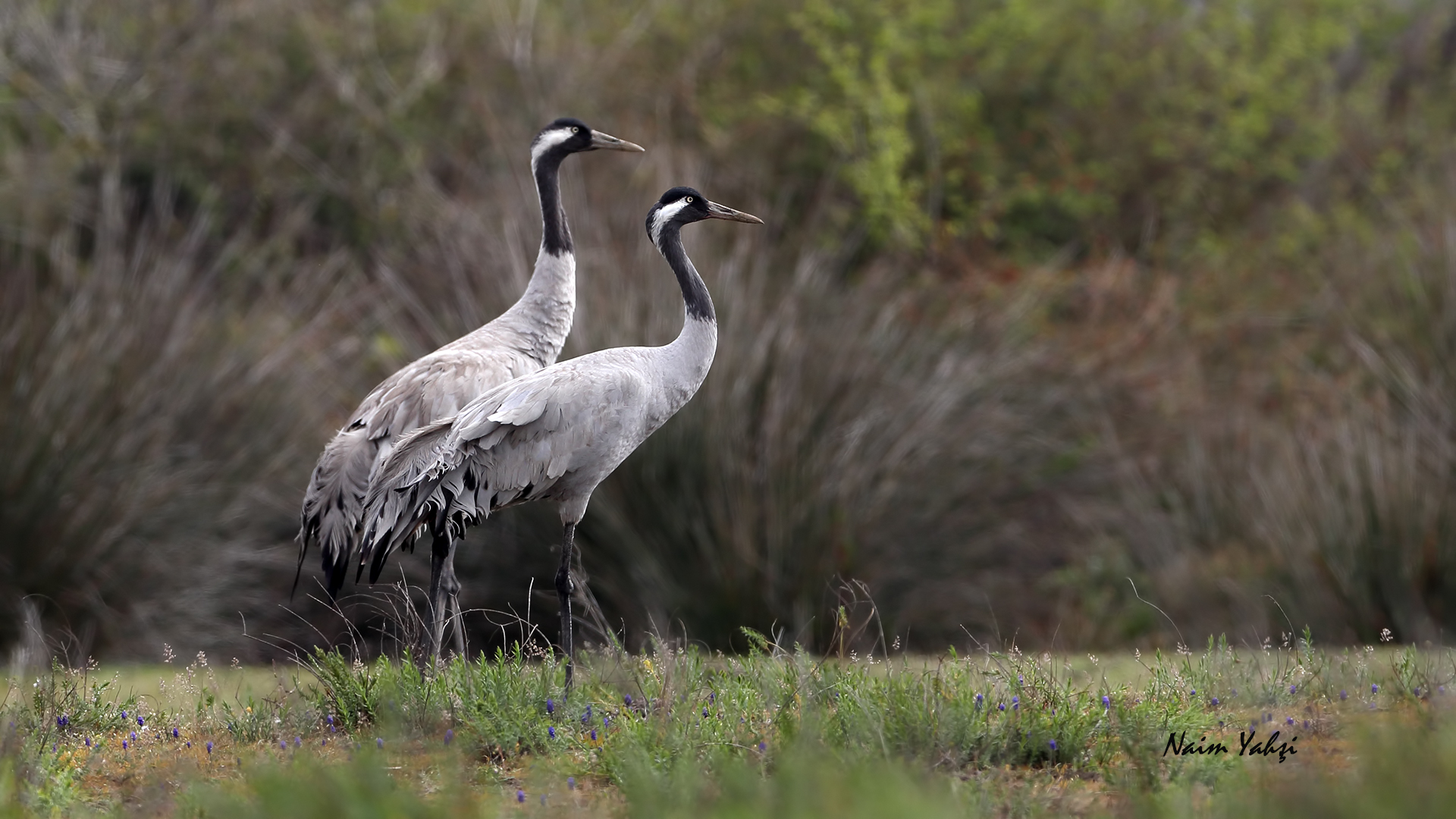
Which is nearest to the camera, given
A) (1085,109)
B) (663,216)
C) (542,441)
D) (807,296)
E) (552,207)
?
(542,441)

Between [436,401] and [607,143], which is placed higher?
[607,143]

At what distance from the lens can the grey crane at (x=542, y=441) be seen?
582 cm

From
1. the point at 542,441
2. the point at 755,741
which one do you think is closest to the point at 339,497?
the point at 542,441

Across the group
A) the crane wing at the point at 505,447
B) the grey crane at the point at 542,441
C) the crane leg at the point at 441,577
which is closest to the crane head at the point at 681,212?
the grey crane at the point at 542,441

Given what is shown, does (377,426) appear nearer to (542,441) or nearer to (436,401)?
(436,401)

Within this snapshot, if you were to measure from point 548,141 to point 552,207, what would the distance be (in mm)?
376

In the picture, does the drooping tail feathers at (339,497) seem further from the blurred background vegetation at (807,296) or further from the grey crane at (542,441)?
the blurred background vegetation at (807,296)

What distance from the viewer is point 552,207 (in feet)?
24.0

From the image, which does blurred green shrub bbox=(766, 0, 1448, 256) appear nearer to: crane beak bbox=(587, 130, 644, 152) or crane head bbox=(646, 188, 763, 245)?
crane beak bbox=(587, 130, 644, 152)

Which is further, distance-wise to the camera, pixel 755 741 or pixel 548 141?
pixel 548 141

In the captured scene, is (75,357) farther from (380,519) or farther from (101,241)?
(380,519)

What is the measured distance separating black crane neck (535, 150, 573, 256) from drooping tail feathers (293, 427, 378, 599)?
4.11 ft

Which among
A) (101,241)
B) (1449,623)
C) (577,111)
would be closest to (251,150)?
(577,111)

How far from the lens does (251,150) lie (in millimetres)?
15344
